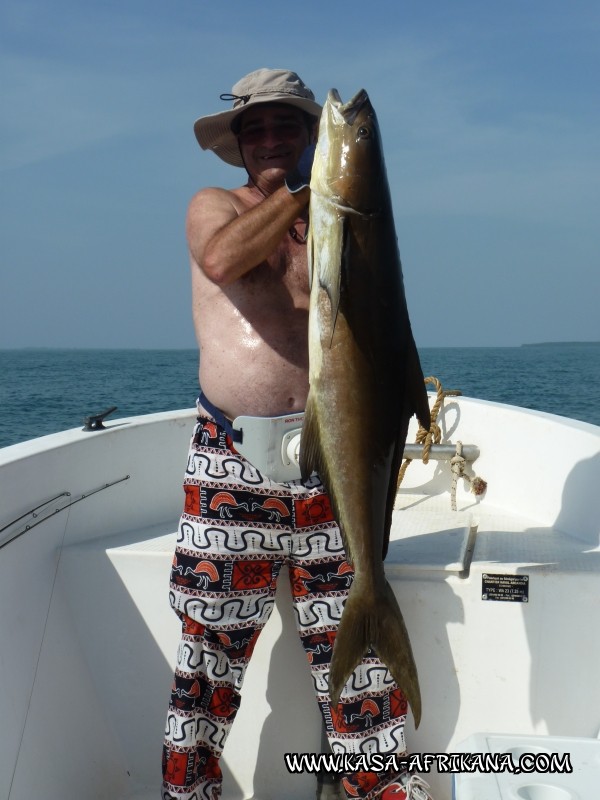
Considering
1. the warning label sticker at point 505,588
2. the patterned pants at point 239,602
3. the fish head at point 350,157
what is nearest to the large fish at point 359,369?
the fish head at point 350,157

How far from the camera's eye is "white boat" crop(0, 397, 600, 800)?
3.07 metres

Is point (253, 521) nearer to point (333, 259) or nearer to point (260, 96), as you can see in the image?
point (333, 259)

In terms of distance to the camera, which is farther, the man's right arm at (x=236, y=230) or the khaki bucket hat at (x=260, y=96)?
the khaki bucket hat at (x=260, y=96)

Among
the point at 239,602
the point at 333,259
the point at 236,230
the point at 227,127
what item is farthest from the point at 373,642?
the point at 227,127

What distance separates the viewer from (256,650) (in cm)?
Answer: 325

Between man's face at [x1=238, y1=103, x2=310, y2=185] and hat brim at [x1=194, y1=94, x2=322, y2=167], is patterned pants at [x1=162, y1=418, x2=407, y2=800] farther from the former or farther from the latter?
hat brim at [x1=194, y1=94, x2=322, y2=167]

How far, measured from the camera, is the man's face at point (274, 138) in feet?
9.27

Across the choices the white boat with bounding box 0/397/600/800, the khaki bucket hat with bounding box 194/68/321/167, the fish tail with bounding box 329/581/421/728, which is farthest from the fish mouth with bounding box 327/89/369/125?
the white boat with bounding box 0/397/600/800

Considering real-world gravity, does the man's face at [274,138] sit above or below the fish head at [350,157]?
above

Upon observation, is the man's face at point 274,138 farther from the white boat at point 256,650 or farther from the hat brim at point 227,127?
the white boat at point 256,650

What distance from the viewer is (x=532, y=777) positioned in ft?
6.71

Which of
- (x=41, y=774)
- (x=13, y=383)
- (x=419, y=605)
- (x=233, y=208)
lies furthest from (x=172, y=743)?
(x=13, y=383)

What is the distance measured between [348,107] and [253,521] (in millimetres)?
1395

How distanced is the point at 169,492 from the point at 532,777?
265 centimetres
